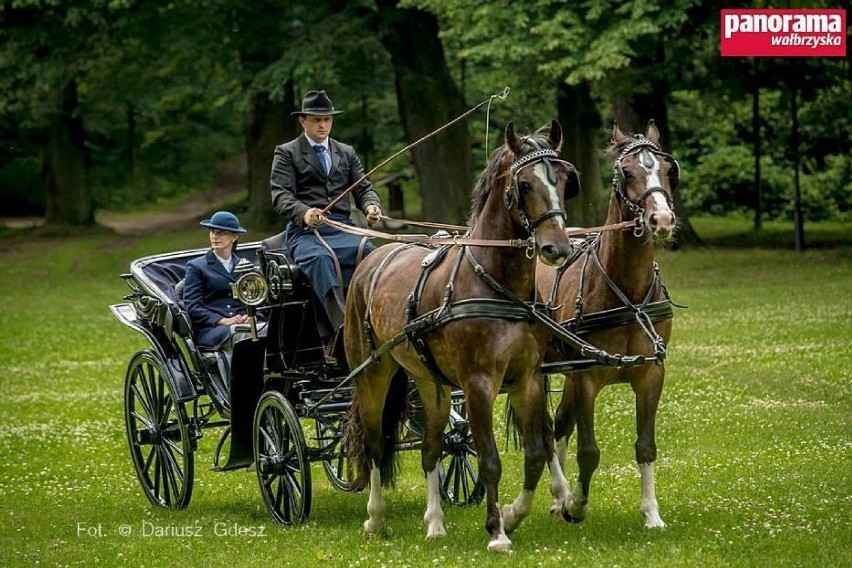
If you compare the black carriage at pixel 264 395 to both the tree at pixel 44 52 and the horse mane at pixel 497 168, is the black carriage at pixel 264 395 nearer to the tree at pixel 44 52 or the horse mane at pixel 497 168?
the horse mane at pixel 497 168

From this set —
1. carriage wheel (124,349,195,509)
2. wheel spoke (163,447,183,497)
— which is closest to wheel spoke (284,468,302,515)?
carriage wheel (124,349,195,509)

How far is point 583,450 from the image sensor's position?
364 inches

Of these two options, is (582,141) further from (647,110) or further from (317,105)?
(317,105)

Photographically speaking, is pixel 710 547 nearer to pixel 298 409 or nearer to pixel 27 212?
pixel 298 409

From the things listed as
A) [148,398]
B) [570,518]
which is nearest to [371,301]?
[570,518]

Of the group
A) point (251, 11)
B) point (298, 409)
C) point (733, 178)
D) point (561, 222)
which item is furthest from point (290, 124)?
point (561, 222)

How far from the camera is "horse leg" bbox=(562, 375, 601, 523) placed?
9.21 meters

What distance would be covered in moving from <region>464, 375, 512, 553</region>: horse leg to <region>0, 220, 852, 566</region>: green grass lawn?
0.14 metres

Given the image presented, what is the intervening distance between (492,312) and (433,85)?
79.4 ft

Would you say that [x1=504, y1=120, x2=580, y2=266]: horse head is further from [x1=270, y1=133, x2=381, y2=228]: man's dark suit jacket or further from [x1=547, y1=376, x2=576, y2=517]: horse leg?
[x1=270, y1=133, x2=381, y2=228]: man's dark suit jacket

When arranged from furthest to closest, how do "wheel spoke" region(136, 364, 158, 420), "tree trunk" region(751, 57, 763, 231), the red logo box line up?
"tree trunk" region(751, 57, 763, 231)
the red logo box
"wheel spoke" region(136, 364, 158, 420)

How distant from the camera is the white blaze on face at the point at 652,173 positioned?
8828 mm

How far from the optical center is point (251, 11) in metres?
34.3

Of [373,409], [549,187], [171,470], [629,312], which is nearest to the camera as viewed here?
[549,187]
